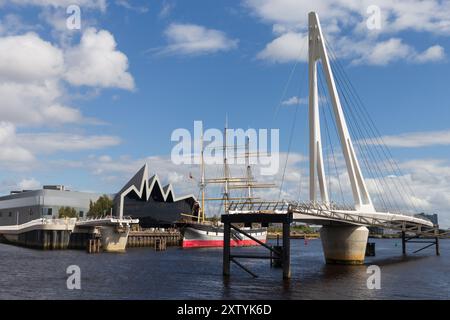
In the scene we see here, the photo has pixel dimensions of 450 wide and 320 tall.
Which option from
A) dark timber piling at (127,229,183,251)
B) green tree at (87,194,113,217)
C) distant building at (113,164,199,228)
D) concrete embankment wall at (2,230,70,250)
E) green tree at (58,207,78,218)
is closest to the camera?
concrete embankment wall at (2,230,70,250)

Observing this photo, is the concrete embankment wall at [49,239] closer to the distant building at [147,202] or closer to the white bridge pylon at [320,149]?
the distant building at [147,202]

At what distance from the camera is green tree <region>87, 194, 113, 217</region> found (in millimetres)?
127750

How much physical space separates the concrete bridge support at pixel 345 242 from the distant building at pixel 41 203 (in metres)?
85.8

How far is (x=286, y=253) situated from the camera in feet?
132

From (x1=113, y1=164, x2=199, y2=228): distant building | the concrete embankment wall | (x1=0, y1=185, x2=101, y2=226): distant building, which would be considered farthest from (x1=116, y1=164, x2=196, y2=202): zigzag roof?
the concrete embankment wall

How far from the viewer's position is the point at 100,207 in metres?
128

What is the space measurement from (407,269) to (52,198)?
92351 mm

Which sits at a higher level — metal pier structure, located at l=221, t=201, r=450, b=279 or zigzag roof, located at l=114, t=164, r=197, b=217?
zigzag roof, located at l=114, t=164, r=197, b=217

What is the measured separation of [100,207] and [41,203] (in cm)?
1423

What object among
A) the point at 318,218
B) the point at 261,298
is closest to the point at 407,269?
the point at 318,218

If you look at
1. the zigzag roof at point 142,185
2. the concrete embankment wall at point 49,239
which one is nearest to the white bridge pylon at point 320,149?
the concrete embankment wall at point 49,239

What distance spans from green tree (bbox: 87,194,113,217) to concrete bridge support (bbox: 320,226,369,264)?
82695 mm

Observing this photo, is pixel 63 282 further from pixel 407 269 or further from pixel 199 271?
pixel 407 269

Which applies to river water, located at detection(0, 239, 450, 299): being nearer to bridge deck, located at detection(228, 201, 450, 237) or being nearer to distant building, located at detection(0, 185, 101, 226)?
bridge deck, located at detection(228, 201, 450, 237)
